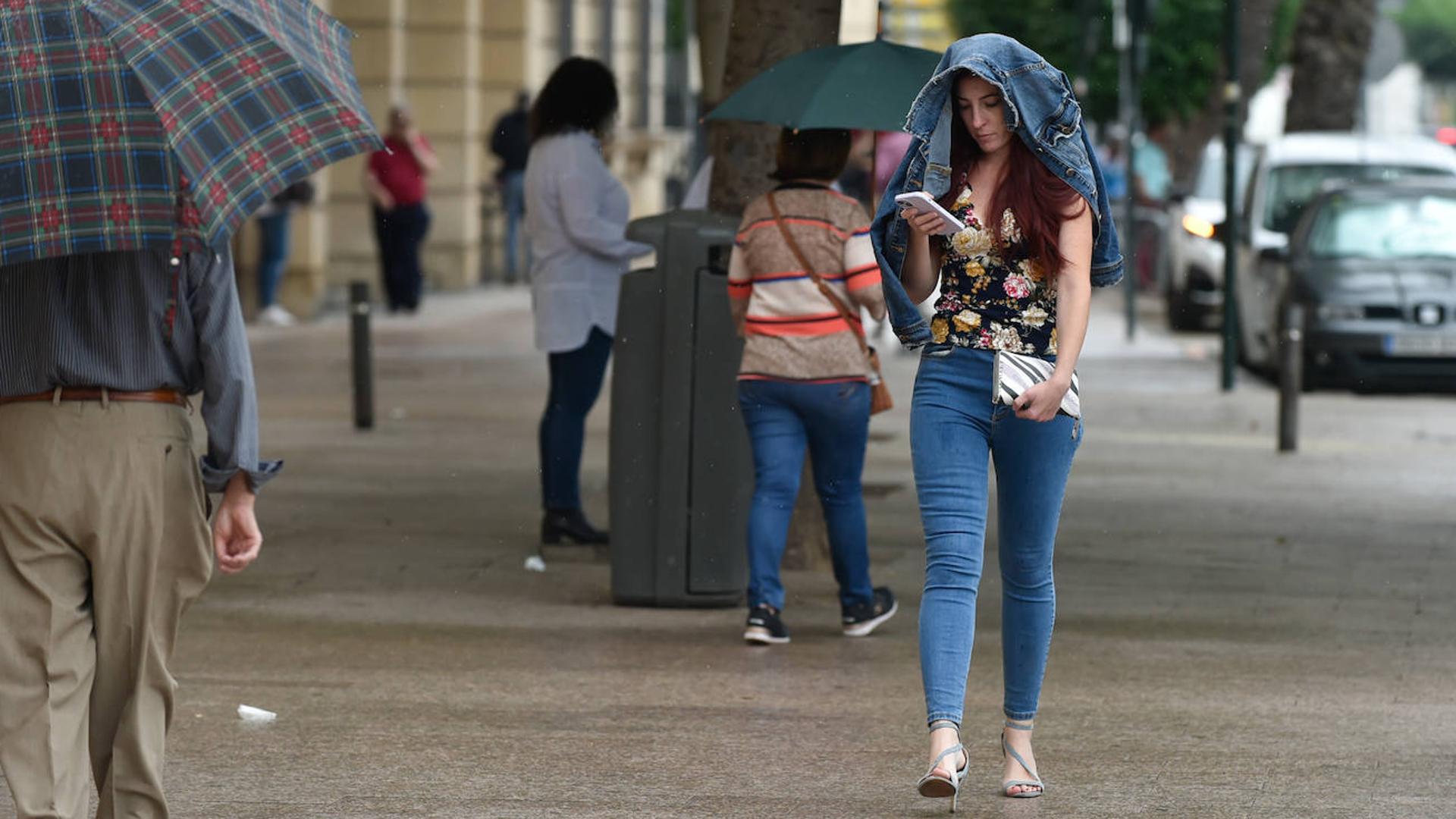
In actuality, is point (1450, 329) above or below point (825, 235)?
below

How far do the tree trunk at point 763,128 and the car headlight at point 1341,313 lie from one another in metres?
8.29

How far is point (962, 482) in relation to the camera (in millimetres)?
5648

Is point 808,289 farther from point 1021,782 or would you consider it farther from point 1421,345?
point 1421,345

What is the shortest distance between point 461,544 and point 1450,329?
8.82m

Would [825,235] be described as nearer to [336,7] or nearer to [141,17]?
[141,17]

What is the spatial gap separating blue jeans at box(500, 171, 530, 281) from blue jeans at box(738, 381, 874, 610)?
61.3 ft

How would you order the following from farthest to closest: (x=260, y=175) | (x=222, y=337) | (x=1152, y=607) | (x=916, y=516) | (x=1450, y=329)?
(x=1450, y=329), (x=916, y=516), (x=1152, y=607), (x=222, y=337), (x=260, y=175)

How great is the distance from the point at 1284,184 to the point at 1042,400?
51.7ft

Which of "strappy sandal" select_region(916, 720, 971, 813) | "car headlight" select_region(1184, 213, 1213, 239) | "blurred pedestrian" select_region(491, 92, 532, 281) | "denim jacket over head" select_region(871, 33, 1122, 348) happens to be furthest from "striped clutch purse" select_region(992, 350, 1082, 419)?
"blurred pedestrian" select_region(491, 92, 532, 281)

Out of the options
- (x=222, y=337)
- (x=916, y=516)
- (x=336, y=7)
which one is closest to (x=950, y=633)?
(x=222, y=337)

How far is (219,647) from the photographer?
7.84 meters

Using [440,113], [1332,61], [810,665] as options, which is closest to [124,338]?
[810,665]

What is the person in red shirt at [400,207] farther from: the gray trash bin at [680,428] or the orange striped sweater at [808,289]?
the orange striped sweater at [808,289]

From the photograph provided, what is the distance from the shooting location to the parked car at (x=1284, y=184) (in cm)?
1880
